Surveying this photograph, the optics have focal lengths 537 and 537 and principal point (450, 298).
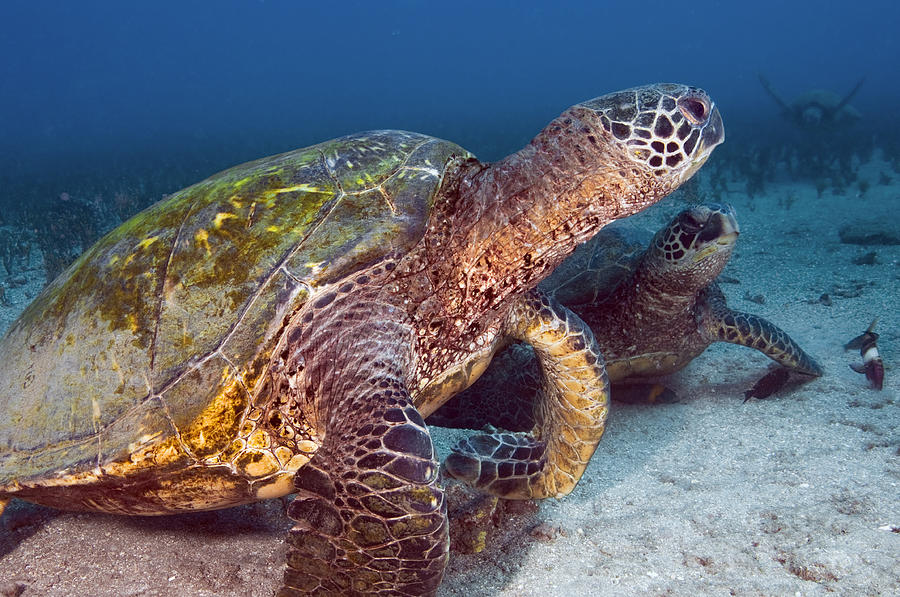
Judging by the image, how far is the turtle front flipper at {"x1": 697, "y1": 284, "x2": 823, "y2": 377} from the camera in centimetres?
418

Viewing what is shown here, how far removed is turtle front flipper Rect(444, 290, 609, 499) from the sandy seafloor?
21cm

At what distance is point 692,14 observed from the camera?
128500mm

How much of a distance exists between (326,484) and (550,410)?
1.56 metres

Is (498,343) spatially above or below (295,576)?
above

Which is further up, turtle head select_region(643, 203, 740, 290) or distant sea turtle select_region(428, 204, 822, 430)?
turtle head select_region(643, 203, 740, 290)

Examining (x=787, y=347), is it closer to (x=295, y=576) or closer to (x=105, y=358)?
(x=295, y=576)

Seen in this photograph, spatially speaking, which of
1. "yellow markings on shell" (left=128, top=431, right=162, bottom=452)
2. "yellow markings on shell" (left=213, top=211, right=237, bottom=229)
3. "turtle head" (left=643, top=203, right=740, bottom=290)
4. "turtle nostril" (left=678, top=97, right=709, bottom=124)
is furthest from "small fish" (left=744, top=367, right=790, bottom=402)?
"yellow markings on shell" (left=128, top=431, right=162, bottom=452)

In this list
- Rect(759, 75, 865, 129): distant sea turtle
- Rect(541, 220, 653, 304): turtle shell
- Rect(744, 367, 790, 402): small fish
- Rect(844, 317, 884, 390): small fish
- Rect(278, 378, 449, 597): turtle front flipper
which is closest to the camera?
Rect(278, 378, 449, 597): turtle front flipper

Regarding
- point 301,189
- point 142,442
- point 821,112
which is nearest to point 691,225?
point 301,189

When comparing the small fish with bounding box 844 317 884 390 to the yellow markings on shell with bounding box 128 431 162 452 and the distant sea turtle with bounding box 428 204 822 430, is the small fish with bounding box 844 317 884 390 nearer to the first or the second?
the distant sea turtle with bounding box 428 204 822 430

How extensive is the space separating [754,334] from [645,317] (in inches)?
32.9

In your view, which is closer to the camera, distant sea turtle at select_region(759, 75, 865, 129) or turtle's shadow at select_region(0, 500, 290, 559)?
turtle's shadow at select_region(0, 500, 290, 559)

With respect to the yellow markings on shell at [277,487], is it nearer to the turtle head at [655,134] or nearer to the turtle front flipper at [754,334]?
the turtle head at [655,134]

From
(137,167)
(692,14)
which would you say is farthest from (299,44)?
(137,167)
